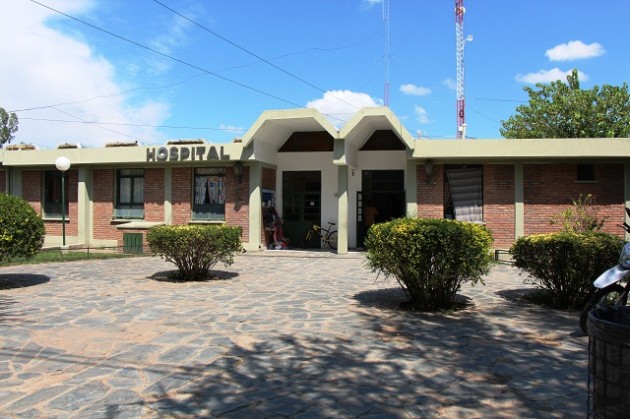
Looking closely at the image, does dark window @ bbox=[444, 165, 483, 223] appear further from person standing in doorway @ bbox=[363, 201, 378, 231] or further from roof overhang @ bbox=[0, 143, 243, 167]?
roof overhang @ bbox=[0, 143, 243, 167]

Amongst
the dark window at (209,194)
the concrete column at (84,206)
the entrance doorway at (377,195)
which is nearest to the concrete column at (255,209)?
Result: the dark window at (209,194)

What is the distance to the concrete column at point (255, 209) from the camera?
53.8ft

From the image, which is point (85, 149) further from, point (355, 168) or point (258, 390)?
point (258, 390)

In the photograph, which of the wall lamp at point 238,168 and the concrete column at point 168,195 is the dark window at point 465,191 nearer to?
the wall lamp at point 238,168

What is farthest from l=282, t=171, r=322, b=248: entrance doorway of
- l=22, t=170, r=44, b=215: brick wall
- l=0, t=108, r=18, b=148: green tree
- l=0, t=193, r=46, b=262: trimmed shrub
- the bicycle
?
l=0, t=108, r=18, b=148: green tree

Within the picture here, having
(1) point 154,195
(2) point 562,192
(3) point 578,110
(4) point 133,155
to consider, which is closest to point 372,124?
(2) point 562,192

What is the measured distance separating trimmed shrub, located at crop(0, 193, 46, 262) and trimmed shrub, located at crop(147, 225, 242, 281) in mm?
2021

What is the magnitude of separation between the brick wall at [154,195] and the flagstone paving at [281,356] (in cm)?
922

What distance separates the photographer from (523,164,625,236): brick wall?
14586mm

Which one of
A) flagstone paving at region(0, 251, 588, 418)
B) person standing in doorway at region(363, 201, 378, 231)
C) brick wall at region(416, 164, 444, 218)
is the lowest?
flagstone paving at region(0, 251, 588, 418)

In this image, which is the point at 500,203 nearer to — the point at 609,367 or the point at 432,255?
the point at 432,255

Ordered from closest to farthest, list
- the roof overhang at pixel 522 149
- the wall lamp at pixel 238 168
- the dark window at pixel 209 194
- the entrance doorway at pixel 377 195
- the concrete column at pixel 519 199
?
1. the roof overhang at pixel 522 149
2. the concrete column at pixel 519 199
3. the wall lamp at pixel 238 168
4. the entrance doorway at pixel 377 195
5. the dark window at pixel 209 194

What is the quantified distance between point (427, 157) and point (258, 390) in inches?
475

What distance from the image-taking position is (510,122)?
35469 millimetres
